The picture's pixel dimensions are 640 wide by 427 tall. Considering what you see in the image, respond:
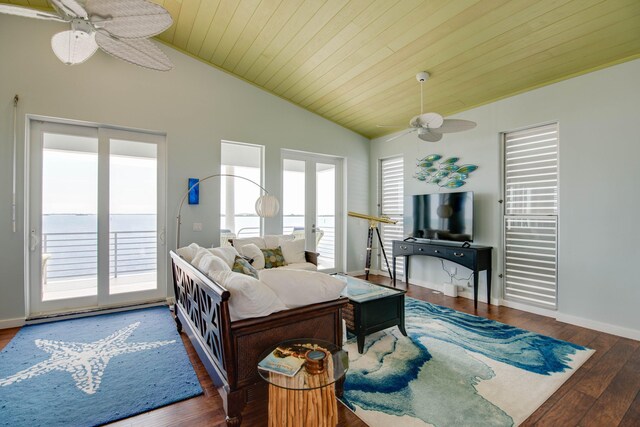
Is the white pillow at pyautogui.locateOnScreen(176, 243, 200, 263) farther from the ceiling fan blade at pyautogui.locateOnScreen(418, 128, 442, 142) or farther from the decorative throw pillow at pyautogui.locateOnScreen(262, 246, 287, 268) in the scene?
the ceiling fan blade at pyautogui.locateOnScreen(418, 128, 442, 142)

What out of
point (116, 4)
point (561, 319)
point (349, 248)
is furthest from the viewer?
point (349, 248)

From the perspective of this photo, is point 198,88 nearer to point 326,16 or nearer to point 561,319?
point 326,16

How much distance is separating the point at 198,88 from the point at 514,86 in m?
4.22

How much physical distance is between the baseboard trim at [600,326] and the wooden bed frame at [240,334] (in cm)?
304

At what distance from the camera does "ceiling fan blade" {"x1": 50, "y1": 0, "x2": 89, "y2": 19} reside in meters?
1.65

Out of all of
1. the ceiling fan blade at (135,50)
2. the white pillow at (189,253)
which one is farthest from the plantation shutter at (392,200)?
the ceiling fan blade at (135,50)

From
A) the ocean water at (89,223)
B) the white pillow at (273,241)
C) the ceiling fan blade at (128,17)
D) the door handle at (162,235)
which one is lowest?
the white pillow at (273,241)

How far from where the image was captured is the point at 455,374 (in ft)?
7.68

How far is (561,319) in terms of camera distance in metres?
3.48

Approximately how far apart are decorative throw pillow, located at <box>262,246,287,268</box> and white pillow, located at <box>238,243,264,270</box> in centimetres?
10

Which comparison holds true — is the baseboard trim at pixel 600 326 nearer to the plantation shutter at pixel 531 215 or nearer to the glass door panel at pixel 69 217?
the plantation shutter at pixel 531 215

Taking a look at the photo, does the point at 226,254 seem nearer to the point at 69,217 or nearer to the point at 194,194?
the point at 194,194

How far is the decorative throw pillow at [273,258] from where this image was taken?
413 cm

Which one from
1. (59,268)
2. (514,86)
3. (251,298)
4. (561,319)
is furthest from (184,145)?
(561,319)
